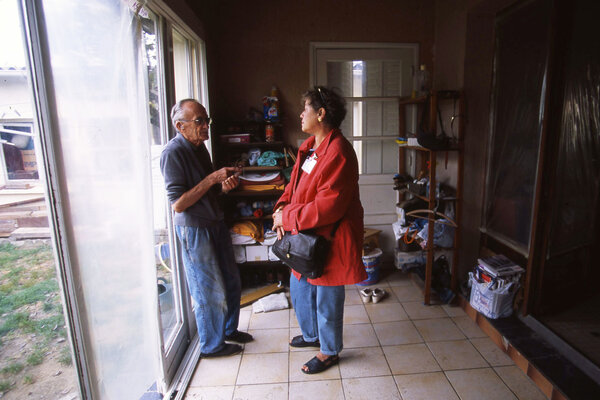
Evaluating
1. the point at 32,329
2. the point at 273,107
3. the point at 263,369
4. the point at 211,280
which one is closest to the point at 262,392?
the point at 263,369

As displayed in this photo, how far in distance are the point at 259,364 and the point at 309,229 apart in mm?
915

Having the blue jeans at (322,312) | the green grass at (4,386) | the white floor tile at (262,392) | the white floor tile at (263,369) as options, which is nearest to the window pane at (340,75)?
the blue jeans at (322,312)

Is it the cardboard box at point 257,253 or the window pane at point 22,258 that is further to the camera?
the cardboard box at point 257,253

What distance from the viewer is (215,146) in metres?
2.91

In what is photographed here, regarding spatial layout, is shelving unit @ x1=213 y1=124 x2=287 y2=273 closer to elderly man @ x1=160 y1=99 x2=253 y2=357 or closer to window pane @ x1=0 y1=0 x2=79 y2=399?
elderly man @ x1=160 y1=99 x2=253 y2=357

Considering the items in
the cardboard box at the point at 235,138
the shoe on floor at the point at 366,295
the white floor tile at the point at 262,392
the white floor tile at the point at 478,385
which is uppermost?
the cardboard box at the point at 235,138

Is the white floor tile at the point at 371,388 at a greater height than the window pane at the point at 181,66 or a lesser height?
lesser

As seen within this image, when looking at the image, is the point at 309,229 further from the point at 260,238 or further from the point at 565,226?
the point at 565,226

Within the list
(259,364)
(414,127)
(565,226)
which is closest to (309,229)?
(259,364)

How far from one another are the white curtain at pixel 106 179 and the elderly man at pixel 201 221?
0.26 m

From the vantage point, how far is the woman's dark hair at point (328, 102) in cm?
176

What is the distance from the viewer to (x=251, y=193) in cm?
292

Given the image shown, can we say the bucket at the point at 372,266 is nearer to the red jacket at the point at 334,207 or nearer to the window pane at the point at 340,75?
the red jacket at the point at 334,207

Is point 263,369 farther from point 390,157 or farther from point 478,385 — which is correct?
point 390,157
